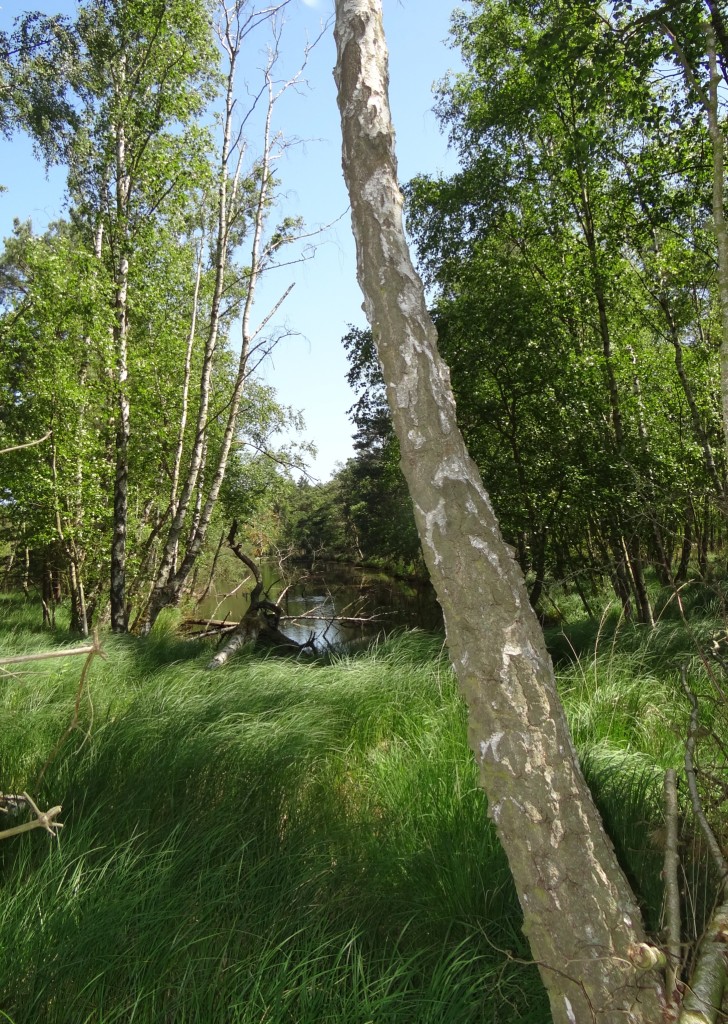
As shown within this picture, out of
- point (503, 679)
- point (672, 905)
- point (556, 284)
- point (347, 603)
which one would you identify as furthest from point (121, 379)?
point (347, 603)

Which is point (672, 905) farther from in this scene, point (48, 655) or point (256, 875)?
point (48, 655)

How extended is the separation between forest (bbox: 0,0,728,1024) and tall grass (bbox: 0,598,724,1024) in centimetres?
2

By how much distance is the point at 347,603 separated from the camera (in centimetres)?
1800

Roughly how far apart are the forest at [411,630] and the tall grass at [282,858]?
0.02 meters

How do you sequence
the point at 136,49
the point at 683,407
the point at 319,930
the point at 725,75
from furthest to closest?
the point at 683,407, the point at 136,49, the point at 725,75, the point at 319,930

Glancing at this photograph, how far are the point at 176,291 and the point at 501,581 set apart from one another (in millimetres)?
12393

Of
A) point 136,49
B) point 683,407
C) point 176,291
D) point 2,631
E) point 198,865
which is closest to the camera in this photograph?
point 198,865

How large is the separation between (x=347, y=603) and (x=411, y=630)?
1135 centimetres

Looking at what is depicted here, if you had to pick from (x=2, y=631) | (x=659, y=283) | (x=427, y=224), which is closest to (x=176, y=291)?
(x=427, y=224)

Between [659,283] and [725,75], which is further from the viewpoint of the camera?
[659,283]

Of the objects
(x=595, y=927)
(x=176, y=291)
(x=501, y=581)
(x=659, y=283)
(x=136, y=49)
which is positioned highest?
(x=136, y=49)

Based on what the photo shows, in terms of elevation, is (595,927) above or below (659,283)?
below

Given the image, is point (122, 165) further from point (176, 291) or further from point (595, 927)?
point (595, 927)

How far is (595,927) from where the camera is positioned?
1.51 m
